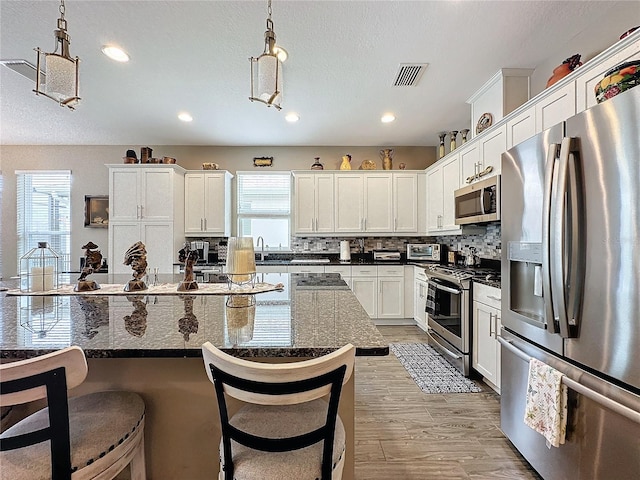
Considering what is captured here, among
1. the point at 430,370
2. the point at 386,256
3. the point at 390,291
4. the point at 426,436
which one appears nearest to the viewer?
the point at 426,436

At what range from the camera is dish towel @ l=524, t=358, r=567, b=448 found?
4.44 feet

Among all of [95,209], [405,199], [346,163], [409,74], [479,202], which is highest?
[409,74]

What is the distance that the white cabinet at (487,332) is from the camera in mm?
2414

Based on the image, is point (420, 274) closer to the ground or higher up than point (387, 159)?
closer to the ground

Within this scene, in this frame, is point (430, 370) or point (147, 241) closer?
point (430, 370)

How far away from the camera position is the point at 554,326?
4.52 feet

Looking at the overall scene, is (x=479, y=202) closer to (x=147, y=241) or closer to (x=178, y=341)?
(x=178, y=341)

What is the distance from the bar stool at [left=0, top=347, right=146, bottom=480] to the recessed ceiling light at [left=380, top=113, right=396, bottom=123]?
3759 millimetres

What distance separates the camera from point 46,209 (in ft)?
16.8

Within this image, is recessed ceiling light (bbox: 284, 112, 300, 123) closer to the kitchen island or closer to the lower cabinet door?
the lower cabinet door

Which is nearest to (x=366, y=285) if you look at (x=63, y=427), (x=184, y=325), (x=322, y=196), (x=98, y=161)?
(x=322, y=196)

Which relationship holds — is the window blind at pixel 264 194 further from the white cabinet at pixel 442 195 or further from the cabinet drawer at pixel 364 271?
the white cabinet at pixel 442 195

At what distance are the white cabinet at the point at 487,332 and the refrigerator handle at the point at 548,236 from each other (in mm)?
1010

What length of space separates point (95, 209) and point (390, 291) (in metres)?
5.06
